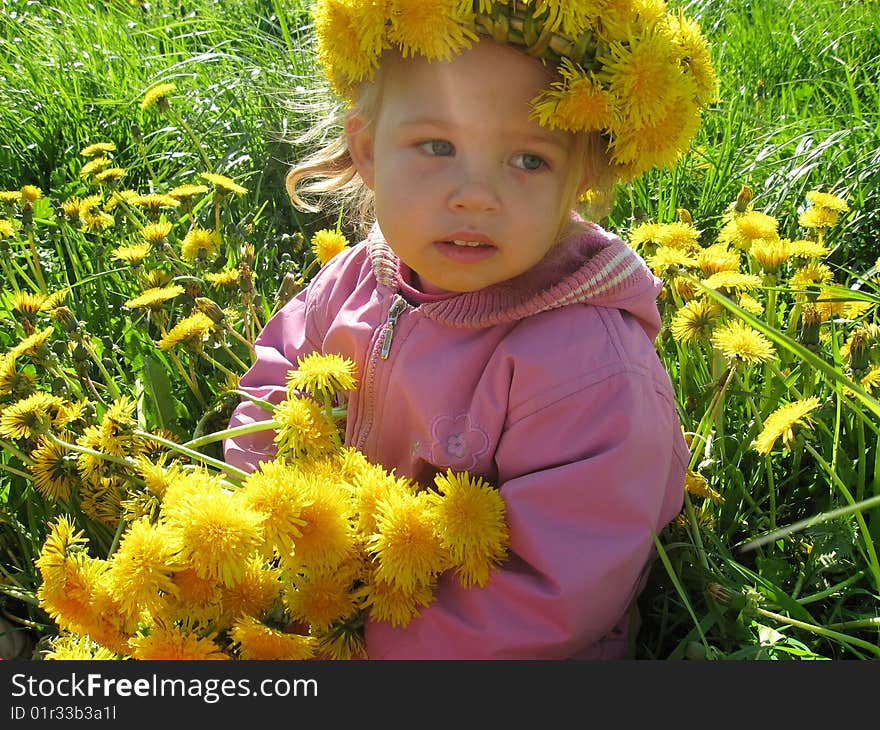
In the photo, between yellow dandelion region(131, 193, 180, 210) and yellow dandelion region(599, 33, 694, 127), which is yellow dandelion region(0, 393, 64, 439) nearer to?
yellow dandelion region(131, 193, 180, 210)

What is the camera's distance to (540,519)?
1.31m

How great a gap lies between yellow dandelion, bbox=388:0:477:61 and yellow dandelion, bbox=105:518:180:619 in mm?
696

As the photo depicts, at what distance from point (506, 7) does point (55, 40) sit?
117 inches

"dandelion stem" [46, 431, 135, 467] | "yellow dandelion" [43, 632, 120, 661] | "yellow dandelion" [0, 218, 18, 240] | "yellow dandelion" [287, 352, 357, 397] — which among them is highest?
"yellow dandelion" [287, 352, 357, 397]

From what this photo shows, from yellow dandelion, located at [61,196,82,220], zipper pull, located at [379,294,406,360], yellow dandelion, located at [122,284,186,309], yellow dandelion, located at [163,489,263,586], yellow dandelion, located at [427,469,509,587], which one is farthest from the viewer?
yellow dandelion, located at [61,196,82,220]

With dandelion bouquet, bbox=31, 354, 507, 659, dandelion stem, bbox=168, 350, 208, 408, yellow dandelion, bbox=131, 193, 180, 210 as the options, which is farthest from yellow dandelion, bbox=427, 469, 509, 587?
yellow dandelion, bbox=131, 193, 180, 210

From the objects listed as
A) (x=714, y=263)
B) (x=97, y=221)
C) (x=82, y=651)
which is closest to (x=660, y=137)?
(x=714, y=263)

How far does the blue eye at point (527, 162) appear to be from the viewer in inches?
52.5

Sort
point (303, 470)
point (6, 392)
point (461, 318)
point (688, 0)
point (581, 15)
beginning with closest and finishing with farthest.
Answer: point (581, 15), point (303, 470), point (461, 318), point (6, 392), point (688, 0)

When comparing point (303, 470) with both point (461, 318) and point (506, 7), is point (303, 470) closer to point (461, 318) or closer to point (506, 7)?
point (461, 318)

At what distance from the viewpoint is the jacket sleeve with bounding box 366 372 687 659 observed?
130 cm

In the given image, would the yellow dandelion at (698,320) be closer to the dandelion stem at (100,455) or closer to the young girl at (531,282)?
the young girl at (531,282)

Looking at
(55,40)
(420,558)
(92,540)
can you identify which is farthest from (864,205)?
(55,40)

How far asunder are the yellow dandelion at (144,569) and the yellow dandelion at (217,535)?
3 cm
